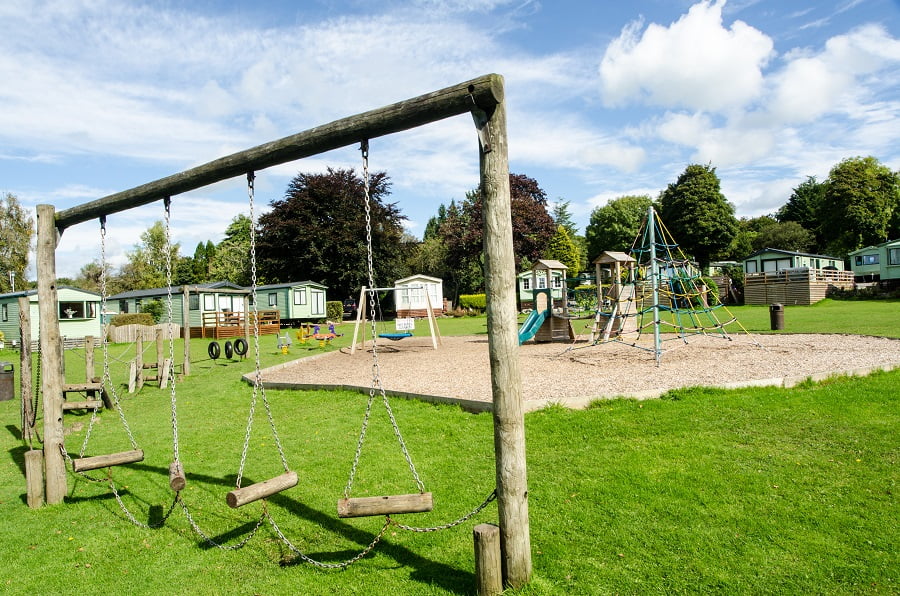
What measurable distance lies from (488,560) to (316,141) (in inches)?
128

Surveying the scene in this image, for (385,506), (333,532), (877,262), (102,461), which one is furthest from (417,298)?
(385,506)

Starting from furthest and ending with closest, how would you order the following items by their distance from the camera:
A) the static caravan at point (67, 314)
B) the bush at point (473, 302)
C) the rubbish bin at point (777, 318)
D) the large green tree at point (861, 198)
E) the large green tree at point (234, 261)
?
the large green tree at point (234, 261)
the large green tree at point (861, 198)
the bush at point (473, 302)
the static caravan at point (67, 314)
the rubbish bin at point (777, 318)

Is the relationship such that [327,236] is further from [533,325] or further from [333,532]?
[333,532]

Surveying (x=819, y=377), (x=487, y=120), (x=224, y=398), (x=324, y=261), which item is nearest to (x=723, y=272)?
(x=324, y=261)

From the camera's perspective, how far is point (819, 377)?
8.48m

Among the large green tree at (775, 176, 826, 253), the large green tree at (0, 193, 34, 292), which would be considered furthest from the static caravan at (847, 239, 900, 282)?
the large green tree at (0, 193, 34, 292)

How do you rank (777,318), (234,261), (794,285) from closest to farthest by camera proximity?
(777,318)
(794,285)
(234,261)

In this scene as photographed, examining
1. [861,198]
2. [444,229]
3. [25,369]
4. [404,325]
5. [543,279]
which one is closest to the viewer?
[25,369]

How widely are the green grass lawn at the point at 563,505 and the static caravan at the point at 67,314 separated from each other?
24068 millimetres

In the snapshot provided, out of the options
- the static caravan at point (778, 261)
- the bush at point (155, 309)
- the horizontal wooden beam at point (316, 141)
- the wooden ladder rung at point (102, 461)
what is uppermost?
the static caravan at point (778, 261)

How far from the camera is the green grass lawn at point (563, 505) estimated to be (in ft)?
12.3

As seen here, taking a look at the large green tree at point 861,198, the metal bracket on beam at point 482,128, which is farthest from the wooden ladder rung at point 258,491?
the large green tree at point 861,198

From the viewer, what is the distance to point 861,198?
46562 millimetres

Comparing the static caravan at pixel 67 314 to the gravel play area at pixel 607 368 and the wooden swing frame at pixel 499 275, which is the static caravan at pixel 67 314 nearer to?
the gravel play area at pixel 607 368
